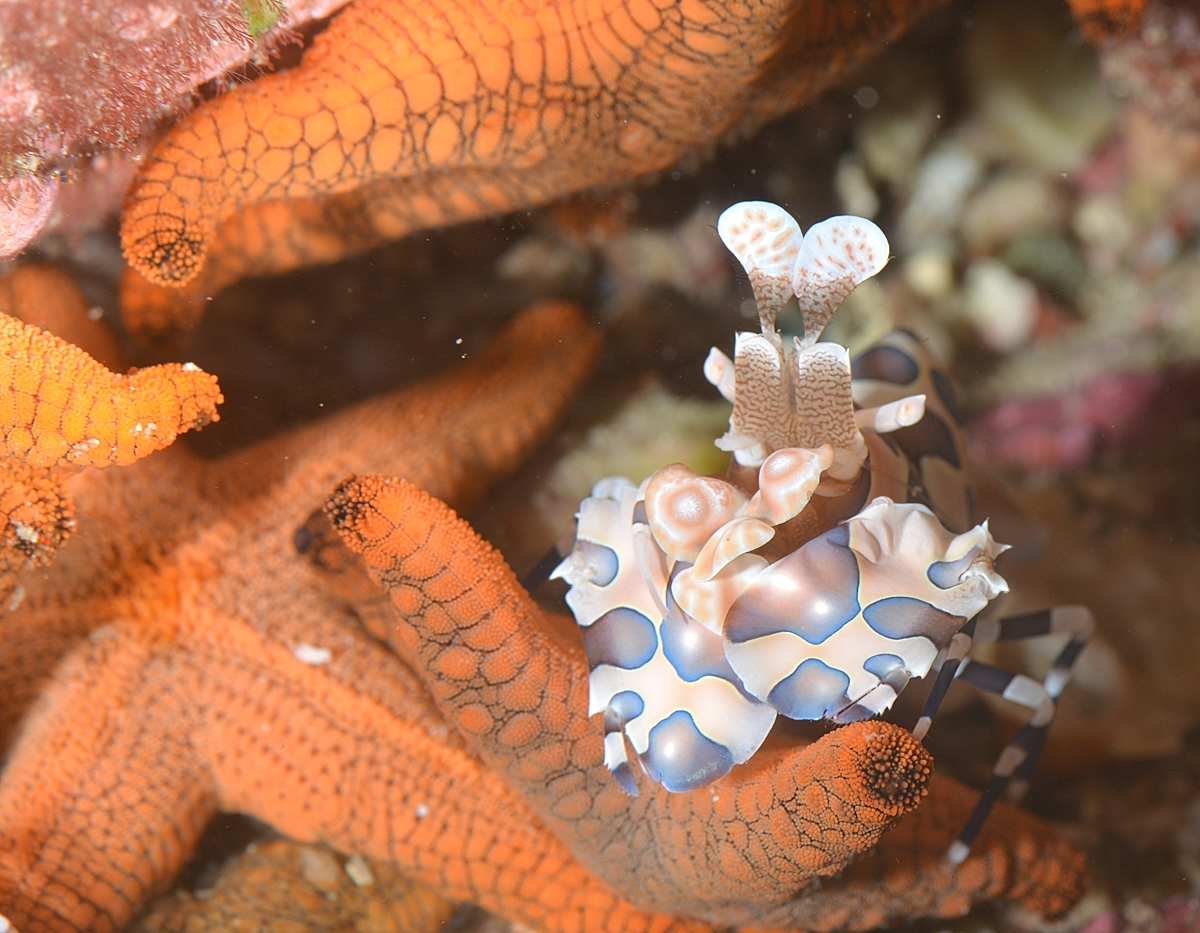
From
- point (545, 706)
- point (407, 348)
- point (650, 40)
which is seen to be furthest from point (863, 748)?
point (407, 348)

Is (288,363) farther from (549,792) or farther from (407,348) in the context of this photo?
(549,792)

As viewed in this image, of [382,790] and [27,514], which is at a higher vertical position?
[27,514]

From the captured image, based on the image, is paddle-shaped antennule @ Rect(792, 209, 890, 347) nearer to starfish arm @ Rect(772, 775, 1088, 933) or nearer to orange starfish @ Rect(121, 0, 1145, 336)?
orange starfish @ Rect(121, 0, 1145, 336)

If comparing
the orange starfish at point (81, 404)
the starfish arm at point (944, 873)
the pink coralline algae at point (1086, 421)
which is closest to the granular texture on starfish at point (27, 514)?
the orange starfish at point (81, 404)

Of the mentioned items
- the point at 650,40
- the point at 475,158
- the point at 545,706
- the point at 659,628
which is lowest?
the point at 545,706

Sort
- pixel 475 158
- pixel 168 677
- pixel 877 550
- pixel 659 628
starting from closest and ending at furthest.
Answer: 1. pixel 877 550
2. pixel 659 628
3. pixel 475 158
4. pixel 168 677

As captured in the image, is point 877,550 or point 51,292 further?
point 51,292

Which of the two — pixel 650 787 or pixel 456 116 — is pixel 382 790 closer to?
pixel 650 787

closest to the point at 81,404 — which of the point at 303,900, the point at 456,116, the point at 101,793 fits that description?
the point at 456,116
